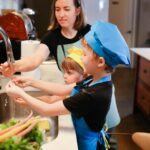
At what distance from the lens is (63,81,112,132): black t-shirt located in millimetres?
946

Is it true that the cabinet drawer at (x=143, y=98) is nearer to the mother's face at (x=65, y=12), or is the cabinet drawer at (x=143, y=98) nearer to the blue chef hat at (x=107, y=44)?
the mother's face at (x=65, y=12)

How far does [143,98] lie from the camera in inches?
145

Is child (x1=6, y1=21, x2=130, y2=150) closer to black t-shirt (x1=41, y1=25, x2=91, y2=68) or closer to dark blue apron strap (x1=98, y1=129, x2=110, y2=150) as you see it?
dark blue apron strap (x1=98, y1=129, x2=110, y2=150)

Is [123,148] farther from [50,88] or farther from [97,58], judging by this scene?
[97,58]

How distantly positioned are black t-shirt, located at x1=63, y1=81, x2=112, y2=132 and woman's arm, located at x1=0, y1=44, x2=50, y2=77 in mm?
434

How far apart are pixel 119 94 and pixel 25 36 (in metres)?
2.88

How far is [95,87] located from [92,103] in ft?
0.20


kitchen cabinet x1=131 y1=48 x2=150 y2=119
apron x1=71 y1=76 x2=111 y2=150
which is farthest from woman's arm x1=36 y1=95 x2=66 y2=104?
kitchen cabinet x1=131 y1=48 x2=150 y2=119

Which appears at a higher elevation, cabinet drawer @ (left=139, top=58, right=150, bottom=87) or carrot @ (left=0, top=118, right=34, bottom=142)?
carrot @ (left=0, top=118, right=34, bottom=142)

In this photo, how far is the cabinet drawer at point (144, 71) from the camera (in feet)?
11.6

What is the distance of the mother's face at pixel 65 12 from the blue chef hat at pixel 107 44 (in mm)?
468

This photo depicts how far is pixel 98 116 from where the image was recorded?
100cm

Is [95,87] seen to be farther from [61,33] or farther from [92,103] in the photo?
[61,33]

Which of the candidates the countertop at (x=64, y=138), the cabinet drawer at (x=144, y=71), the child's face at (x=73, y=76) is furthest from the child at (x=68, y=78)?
the cabinet drawer at (x=144, y=71)
